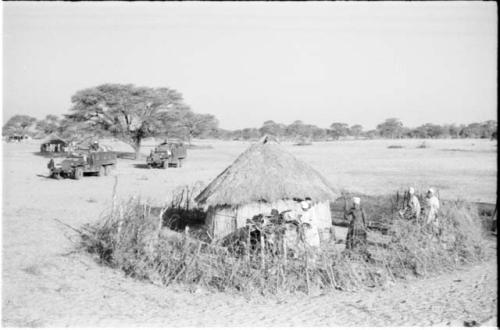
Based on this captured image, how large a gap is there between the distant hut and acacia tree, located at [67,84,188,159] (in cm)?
557

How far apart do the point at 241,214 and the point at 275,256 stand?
1980 millimetres

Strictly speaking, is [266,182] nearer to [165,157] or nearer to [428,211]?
[428,211]

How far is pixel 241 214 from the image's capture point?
381 inches

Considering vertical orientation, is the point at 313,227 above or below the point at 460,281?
above

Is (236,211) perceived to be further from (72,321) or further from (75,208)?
(75,208)

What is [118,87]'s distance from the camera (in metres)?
33.4

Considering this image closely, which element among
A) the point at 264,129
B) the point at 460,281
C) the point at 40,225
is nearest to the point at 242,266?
the point at 460,281

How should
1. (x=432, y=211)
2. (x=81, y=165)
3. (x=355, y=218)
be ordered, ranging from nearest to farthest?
1. (x=355, y=218)
2. (x=432, y=211)
3. (x=81, y=165)

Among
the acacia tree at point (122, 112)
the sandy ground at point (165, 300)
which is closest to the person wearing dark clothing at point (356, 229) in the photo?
the sandy ground at point (165, 300)

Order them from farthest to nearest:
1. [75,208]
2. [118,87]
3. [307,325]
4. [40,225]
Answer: [118,87], [75,208], [40,225], [307,325]

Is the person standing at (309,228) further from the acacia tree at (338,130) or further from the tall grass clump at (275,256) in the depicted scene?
the acacia tree at (338,130)

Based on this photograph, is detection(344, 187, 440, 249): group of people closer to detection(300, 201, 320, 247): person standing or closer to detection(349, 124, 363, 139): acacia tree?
detection(300, 201, 320, 247): person standing

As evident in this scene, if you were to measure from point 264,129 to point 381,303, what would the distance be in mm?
80794

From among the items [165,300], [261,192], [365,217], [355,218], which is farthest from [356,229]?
[165,300]
